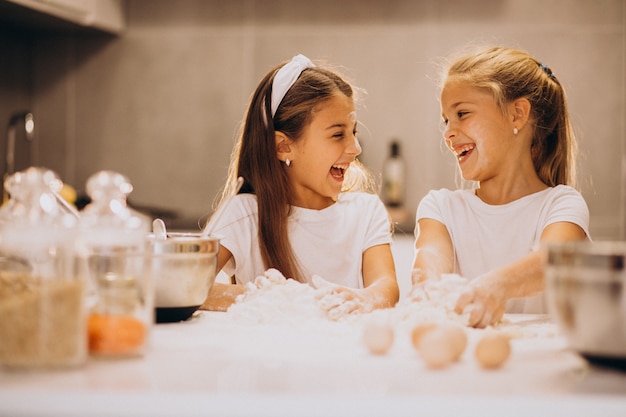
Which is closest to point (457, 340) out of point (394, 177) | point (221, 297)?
point (221, 297)

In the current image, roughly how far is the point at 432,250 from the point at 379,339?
0.88 m

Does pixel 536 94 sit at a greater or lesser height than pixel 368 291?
greater

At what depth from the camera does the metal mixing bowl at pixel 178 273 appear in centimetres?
92

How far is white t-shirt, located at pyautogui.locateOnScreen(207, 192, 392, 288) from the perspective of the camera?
5.35 ft

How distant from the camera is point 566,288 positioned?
65 centimetres

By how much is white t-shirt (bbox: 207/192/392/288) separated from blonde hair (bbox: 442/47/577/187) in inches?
15.9

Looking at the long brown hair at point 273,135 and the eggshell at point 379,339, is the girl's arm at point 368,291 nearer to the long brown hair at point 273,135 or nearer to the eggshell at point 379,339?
the long brown hair at point 273,135

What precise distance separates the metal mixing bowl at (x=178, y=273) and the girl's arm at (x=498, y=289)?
1.21ft

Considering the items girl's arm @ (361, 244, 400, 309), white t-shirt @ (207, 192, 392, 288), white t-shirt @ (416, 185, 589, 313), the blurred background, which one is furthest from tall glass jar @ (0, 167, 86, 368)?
the blurred background

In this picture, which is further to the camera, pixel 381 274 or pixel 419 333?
pixel 381 274

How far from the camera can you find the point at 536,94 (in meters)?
1.64

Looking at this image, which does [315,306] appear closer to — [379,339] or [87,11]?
[379,339]

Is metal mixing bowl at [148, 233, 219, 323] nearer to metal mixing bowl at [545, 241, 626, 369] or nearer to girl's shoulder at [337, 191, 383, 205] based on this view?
metal mixing bowl at [545, 241, 626, 369]

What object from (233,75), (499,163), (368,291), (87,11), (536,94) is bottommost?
(368,291)
